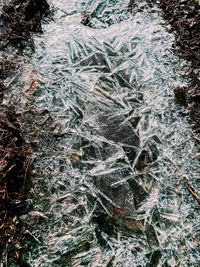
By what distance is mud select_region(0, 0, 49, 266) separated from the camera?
2285 millimetres

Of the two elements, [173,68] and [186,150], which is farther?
[173,68]

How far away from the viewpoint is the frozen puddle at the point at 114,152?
2.26 metres

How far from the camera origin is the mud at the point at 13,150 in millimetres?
2285

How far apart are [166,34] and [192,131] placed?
1.18 m

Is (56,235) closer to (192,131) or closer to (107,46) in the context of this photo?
(192,131)

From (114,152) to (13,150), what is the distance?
749 mm

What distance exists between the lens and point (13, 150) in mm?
2586

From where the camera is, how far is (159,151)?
265 cm

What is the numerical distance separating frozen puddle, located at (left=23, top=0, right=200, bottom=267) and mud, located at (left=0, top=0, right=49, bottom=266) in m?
0.11

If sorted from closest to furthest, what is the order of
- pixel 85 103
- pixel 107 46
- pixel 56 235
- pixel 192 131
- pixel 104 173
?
pixel 56 235 → pixel 104 173 → pixel 192 131 → pixel 85 103 → pixel 107 46

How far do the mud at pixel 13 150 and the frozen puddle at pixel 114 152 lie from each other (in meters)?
0.11

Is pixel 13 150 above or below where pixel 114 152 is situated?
below

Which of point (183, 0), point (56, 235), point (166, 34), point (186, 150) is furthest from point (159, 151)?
point (183, 0)

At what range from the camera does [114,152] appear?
2.66 m
